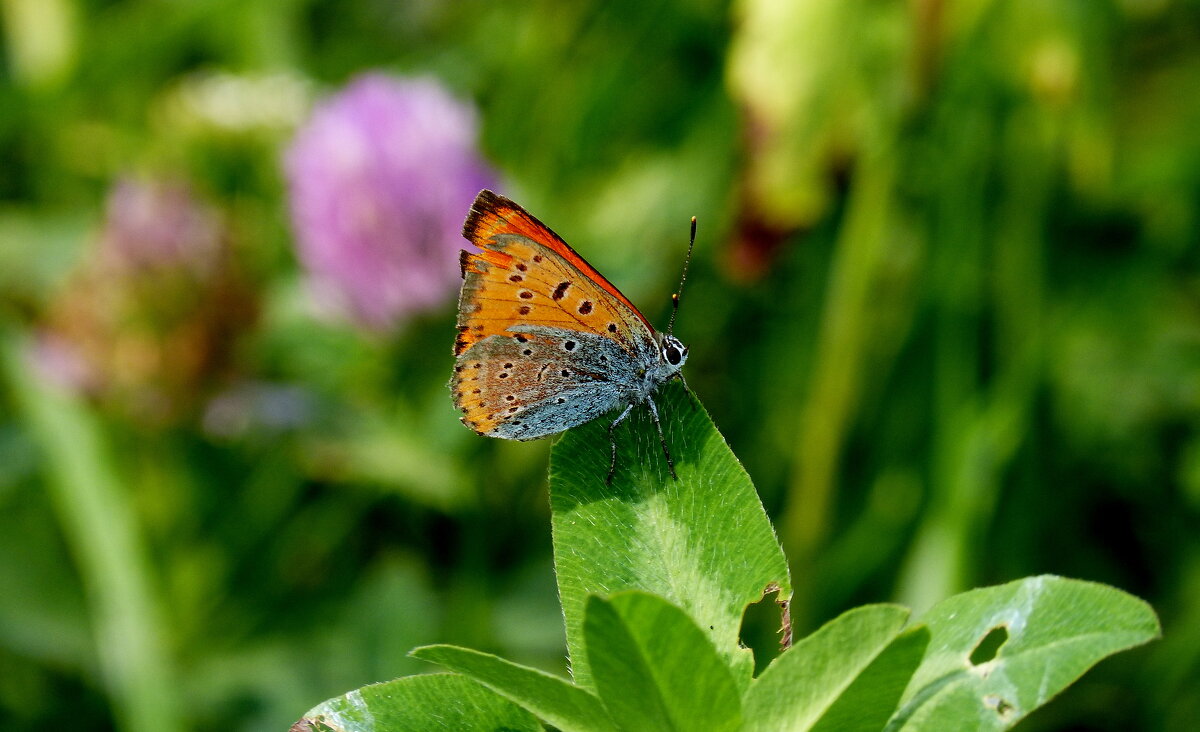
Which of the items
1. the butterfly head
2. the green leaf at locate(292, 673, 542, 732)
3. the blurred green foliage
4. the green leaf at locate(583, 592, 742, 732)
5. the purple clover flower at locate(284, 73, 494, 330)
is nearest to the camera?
the green leaf at locate(583, 592, 742, 732)

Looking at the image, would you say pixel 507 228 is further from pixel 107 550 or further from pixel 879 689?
pixel 107 550

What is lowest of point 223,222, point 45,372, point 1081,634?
point 1081,634

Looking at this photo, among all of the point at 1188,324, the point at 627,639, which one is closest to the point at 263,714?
the point at 627,639

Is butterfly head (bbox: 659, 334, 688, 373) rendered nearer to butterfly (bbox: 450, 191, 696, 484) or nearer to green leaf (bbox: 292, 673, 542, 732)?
butterfly (bbox: 450, 191, 696, 484)

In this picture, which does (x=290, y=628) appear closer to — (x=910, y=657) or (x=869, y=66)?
(x=869, y=66)

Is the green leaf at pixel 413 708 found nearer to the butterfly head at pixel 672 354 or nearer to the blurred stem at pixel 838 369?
the butterfly head at pixel 672 354

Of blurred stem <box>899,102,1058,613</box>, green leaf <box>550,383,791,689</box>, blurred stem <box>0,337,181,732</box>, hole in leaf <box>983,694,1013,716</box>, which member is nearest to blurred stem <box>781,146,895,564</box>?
blurred stem <box>899,102,1058,613</box>

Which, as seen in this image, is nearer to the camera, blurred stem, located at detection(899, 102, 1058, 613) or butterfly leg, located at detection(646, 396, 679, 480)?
butterfly leg, located at detection(646, 396, 679, 480)
